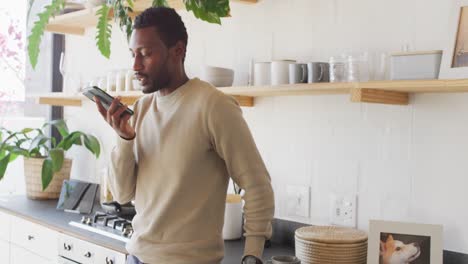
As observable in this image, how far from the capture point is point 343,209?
2.12m

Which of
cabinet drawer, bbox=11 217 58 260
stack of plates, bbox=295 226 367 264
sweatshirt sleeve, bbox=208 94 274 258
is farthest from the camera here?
cabinet drawer, bbox=11 217 58 260

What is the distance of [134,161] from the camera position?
1.70m

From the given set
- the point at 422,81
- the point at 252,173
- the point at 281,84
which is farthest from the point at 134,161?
the point at 422,81

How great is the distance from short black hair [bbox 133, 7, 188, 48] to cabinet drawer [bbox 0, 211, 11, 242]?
1.82m

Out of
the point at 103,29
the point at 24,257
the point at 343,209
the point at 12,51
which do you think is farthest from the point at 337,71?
the point at 12,51

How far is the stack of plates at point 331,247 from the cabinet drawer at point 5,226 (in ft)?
5.87

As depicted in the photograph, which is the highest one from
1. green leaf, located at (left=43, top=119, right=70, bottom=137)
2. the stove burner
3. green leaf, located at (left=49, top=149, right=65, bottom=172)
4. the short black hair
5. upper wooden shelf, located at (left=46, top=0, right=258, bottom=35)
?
upper wooden shelf, located at (left=46, top=0, right=258, bottom=35)

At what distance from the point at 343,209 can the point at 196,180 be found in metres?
0.74

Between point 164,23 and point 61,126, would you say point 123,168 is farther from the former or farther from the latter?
point 61,126

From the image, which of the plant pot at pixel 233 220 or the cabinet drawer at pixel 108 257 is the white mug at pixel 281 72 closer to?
the plant pot at pixel 233 220

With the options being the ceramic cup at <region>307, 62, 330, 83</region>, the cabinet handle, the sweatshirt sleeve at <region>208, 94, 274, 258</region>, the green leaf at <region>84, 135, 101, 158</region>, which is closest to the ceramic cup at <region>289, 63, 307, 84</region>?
the ceramic cup at <region>307, 62, 330, 83</region>

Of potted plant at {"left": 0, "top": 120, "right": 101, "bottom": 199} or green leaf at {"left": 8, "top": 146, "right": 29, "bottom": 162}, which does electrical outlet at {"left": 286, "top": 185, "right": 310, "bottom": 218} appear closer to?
potted plant at {"left": 0, "top": 120, "right": 101, "bottom": 199}

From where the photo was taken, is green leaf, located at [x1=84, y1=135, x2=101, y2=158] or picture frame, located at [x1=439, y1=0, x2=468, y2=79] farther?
green leaf, located at [x1=84, y1=135, x2=101, y2=158]

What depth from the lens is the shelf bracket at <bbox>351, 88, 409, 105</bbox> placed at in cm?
177
